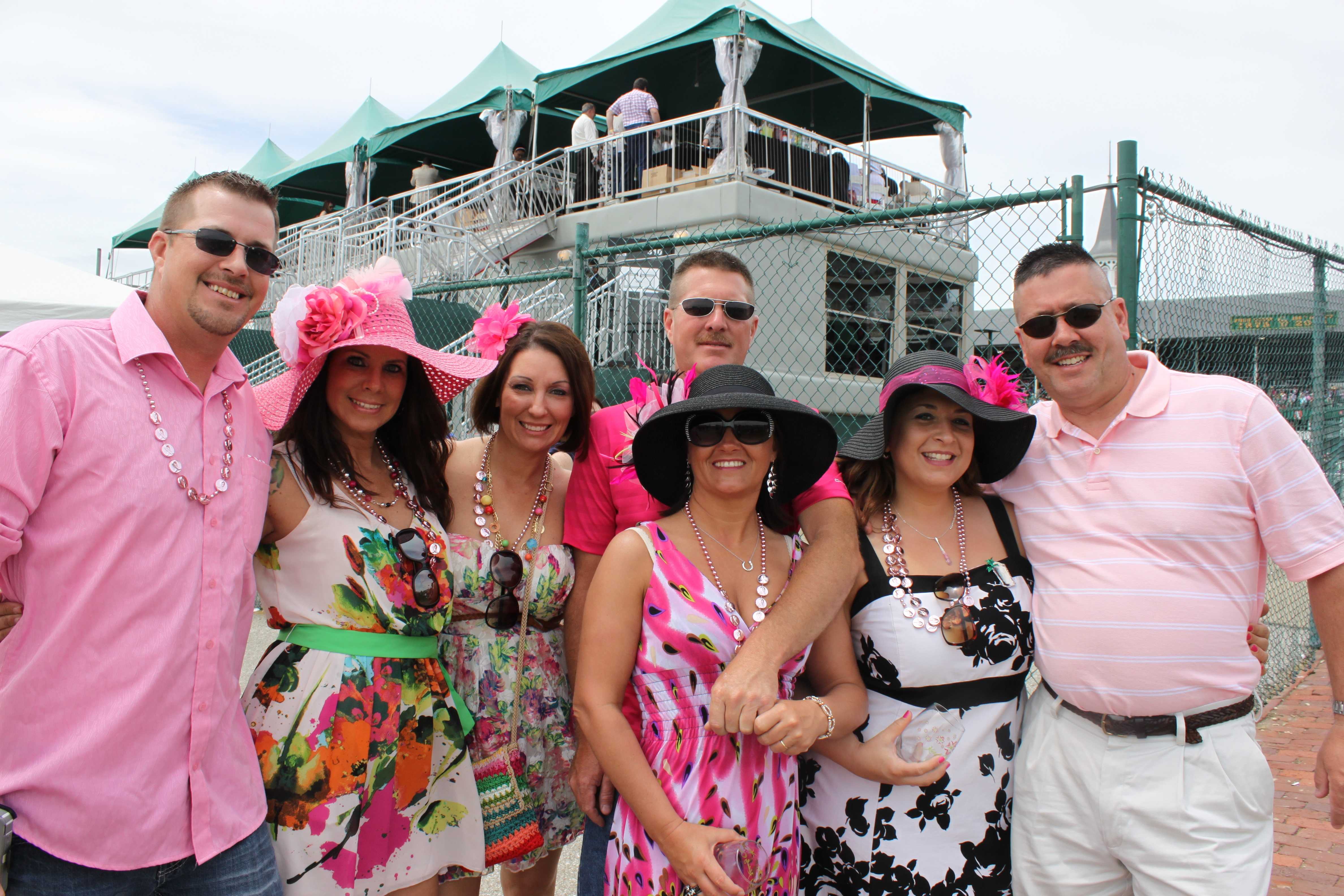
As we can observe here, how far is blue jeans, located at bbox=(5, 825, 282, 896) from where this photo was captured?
5.39ft

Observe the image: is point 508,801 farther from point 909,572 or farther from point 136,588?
point 909,572

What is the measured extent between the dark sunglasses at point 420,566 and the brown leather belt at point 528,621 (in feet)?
0.50

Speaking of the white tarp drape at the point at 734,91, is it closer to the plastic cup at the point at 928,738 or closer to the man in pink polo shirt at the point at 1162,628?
the man in pink polo shirt at the point at 1162,628

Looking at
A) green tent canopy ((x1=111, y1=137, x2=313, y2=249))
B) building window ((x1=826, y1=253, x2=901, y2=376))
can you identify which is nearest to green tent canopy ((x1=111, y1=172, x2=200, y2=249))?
green tent canopy ((x1=111, y1=137, x2=313, y2=249))

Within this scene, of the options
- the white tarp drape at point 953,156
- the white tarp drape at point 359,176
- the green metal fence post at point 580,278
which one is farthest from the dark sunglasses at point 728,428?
the white tarp drape at point 359,176

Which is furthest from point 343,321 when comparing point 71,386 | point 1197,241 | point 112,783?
point 1197,241

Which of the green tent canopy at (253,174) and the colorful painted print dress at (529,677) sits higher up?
the green tent canopy at (253,174)

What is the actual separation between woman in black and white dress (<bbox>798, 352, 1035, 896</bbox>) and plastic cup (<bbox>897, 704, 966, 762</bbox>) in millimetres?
24

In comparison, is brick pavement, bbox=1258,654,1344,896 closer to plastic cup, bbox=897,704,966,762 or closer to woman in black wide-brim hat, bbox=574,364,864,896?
plastic cup, bbox=897,704,966,762

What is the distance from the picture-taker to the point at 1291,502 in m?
2.12

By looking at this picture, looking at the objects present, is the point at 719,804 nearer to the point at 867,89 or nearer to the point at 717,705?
the point at 717,705

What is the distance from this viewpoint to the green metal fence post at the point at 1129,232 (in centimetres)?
306

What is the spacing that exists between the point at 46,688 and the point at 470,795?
101 centimetres

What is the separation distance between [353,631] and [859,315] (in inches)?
347
